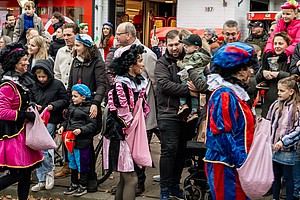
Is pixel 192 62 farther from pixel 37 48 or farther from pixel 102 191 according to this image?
pixel 37 48

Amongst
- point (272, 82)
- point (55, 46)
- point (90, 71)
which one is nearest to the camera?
point (272, 82)

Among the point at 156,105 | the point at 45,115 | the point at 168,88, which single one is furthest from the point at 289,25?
the point at 45,115

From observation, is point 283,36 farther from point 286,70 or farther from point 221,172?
point 221,172

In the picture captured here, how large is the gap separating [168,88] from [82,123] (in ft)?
4.38

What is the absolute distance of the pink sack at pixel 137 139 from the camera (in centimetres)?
616

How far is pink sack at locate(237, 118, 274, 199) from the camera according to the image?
4656mm

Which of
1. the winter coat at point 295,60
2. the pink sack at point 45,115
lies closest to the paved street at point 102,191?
the pink sack at point 45,115

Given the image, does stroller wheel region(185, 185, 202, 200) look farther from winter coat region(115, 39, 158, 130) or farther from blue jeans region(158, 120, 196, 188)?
winter coat region(115, 39, 158, 130)

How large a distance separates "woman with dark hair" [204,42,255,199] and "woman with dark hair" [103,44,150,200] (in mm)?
1358

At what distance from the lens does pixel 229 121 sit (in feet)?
15.8

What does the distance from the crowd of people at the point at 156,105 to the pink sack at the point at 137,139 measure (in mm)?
11

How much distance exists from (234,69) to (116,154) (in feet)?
6.20

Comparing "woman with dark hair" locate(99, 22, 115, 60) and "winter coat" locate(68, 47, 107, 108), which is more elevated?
"woman with dark hair" locate(99, 22, 115, 60)

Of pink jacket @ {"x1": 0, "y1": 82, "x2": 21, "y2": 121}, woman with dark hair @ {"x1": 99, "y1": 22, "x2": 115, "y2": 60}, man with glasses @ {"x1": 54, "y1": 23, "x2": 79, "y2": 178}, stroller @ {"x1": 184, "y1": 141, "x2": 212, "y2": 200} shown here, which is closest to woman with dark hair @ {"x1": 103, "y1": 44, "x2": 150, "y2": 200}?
stroller @ {"x1": 184, "y1": 141, "x2": 212, "y2": 200}
